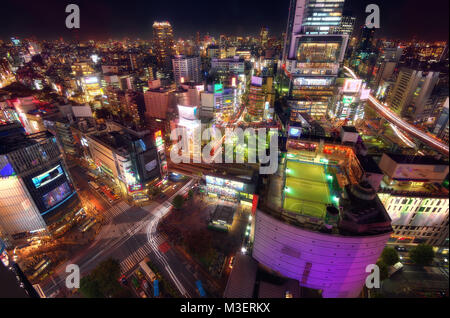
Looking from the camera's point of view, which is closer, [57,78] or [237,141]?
[237,141]

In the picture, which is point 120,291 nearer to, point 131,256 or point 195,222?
point 131,256

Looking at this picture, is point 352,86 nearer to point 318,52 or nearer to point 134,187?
point 318,52

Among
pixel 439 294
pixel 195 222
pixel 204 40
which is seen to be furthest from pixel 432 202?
pixel 204 40

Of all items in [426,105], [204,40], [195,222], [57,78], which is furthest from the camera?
[204,40]

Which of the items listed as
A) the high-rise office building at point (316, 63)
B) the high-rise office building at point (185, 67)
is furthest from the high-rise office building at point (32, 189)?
the high-rise office building at point (185, 67)

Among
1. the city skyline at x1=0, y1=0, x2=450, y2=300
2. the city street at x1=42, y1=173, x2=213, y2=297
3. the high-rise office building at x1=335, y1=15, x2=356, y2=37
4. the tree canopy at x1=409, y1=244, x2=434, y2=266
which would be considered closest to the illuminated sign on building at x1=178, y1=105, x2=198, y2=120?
the city skyline at x1=0, y1=0, x2=450, y2=300

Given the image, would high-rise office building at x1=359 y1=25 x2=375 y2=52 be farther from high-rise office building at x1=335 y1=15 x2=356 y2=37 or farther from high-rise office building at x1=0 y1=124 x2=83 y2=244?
high-rise office building at x1=0 y1=124 x2=83 y2=244

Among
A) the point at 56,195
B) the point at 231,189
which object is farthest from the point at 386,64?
the point at 56,195
